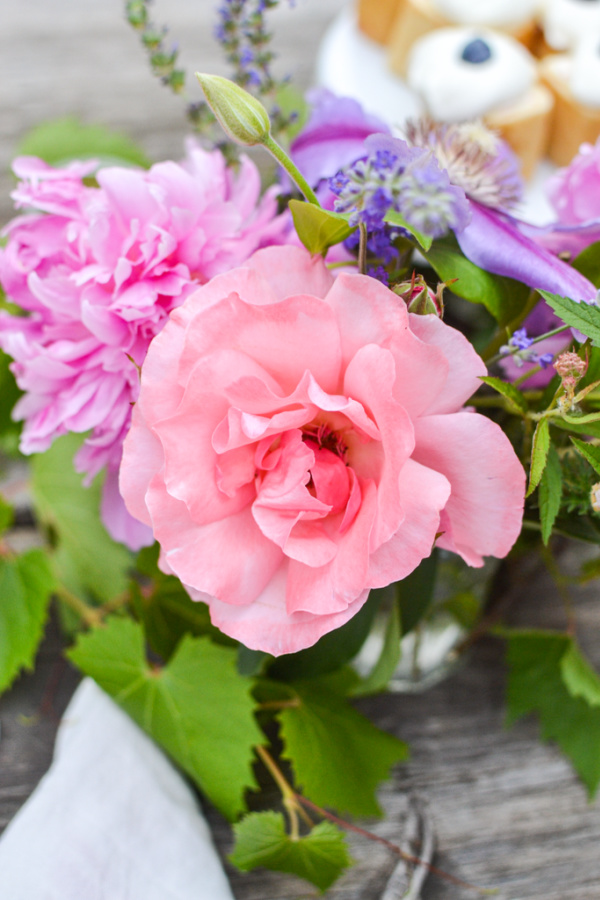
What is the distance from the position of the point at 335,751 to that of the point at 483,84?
1.73ft

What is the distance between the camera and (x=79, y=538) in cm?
40

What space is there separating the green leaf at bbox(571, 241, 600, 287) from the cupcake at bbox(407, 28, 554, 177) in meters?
0.38

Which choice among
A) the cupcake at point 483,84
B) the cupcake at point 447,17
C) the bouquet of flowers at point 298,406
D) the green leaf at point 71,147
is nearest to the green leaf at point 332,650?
the bouquet of flowers at point 298,406

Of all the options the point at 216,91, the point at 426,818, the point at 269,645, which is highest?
the point at 216,91

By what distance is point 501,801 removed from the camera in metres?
0.33

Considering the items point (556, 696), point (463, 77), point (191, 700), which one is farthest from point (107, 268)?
point (463, 77)

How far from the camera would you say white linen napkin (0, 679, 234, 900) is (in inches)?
10.2

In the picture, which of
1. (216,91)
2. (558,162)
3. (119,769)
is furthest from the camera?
(558,162)

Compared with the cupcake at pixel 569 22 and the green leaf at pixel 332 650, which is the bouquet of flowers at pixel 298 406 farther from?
the cupcake at pixel 569 22

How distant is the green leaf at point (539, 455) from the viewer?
0.18 m

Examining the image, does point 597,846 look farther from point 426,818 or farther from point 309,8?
point 309,8

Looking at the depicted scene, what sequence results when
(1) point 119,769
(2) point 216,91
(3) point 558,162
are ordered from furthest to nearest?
(3) point 558,162, (1) point 119,769, (2) point 216,91

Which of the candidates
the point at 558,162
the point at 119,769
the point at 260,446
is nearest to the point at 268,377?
the point at 260,446

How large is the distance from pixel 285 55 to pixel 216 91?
56 centimetres
